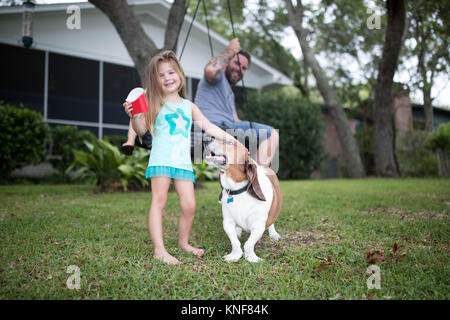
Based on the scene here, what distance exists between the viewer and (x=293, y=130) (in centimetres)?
1257

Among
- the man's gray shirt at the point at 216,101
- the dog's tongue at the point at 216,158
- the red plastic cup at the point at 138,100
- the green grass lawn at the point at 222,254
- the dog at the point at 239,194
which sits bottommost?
the green grass lawn at the point at 222,254

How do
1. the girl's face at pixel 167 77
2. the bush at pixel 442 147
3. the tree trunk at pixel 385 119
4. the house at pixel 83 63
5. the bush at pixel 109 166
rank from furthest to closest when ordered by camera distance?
the bush at pixel 442 147 → the tree trunk at pixel 385 119 → the house at pixel 83 63 → the bush at pixel 109 166 → the girl's face at pixel 167 77

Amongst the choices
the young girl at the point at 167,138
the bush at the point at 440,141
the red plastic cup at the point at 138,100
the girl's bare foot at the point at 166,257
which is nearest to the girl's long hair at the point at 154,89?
the young girl at the point at 167,138

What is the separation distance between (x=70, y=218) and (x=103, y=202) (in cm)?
139

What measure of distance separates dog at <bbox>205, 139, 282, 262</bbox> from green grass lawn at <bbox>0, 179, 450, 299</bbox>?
190 mm

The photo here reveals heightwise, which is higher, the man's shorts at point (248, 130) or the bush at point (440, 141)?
the bush at point (440, 141)

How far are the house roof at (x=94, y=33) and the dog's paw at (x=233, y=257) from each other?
9797mm

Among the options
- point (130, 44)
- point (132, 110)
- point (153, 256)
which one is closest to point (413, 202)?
point (153, 256)

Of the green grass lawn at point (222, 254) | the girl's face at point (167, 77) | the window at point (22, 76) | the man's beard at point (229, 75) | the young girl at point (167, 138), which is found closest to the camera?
the green grass lawn at point (222, 254)

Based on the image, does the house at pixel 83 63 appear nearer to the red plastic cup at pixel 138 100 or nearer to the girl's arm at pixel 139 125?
the girl's arm at pixel 139 125

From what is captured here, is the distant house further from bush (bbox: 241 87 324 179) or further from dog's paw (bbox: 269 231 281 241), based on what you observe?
dog's paw (bbox: 269 231 281 241)

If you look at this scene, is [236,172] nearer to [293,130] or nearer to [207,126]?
[207,126]

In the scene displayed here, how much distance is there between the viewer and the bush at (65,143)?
9.85m

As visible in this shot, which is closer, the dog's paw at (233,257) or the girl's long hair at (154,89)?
the dog's paw at (233,257)
